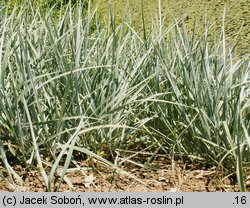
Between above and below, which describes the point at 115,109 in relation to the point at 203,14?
above

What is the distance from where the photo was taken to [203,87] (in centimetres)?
206

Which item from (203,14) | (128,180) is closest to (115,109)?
(128,180)

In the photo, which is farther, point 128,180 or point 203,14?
point 203,14

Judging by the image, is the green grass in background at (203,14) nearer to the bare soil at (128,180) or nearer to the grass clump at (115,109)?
the grass clump at (115,109)

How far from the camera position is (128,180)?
1.86m

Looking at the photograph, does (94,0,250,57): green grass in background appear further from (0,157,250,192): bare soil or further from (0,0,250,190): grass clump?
(0,157,250,192): bare soil

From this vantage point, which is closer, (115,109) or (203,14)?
(115,109)

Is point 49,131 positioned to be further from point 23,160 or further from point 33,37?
point 33,37

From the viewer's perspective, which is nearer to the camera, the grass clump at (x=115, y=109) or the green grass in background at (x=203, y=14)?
the grass clump at (x=115, y=109)

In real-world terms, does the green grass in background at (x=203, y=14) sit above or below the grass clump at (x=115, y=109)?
below

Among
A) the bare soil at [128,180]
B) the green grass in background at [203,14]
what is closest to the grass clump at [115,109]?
the bare soil at [128,180]

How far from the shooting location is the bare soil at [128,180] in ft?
5.87

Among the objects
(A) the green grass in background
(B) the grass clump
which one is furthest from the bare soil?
(A) the green grass in background

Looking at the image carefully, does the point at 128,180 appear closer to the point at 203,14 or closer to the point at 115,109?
the point at 115,109
